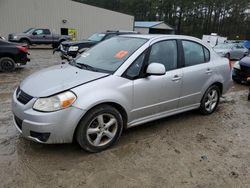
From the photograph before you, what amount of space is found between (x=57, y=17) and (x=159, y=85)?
84.8 feet

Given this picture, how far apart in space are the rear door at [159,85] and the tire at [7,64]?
276 inches

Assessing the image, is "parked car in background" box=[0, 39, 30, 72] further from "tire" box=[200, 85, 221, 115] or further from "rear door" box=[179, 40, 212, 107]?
"tire" box=[200, 85, 221, 115]

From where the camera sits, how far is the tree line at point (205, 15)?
176 feet

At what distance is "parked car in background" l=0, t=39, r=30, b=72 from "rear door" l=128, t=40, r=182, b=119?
6891mm

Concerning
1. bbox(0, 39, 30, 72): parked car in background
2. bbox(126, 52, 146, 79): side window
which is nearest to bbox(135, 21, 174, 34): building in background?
bbox(0, 39, 30, 72): parked car in background

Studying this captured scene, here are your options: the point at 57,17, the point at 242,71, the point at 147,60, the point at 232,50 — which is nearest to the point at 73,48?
the point at 242,71

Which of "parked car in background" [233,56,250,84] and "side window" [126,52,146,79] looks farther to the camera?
"parked car in background" [233,56,250,84]

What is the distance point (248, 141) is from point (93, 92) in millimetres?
2700

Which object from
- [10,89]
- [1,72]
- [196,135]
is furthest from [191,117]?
[1,72]

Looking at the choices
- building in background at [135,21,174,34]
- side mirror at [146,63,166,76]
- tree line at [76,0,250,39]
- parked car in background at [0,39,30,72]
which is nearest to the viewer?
side mirror at [146,63,166,76]

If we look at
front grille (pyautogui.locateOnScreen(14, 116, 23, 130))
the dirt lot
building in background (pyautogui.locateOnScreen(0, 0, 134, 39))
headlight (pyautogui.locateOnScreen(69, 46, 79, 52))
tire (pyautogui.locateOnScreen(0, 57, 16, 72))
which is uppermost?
building in background (pyautogui.locateOnScreen(0, 0, 134, 39))

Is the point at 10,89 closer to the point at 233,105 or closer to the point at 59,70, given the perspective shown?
the point at 59,70

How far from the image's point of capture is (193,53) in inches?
179

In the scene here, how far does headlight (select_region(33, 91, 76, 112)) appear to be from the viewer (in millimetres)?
2960
